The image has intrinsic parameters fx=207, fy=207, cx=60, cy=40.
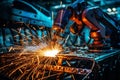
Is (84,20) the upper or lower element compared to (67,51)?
upper

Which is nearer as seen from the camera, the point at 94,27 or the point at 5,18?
the point at 94,27

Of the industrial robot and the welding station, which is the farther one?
the industrial robot

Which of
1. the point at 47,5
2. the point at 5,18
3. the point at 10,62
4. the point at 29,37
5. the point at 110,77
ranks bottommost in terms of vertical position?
the point at 110,77

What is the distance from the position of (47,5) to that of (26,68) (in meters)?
10.2

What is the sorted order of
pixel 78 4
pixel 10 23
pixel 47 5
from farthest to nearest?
pixel 47 5 → pixel 10 23 → pixel 78 4

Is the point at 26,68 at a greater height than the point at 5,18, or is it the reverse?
the point at 5,18

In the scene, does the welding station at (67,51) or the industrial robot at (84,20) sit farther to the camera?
the industrial robot at (84,20)

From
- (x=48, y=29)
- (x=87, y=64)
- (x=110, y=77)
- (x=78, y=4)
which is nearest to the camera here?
(x=110, y=77)

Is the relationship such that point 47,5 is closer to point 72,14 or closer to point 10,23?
point 10,23

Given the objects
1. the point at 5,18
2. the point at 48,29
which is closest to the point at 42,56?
the point at 5,18

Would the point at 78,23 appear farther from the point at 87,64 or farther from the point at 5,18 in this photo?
the point at 5,18

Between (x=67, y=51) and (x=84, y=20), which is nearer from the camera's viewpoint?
(x=67, y=51)

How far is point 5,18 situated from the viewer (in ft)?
25.7

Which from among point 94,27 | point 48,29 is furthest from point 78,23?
point 48,29
